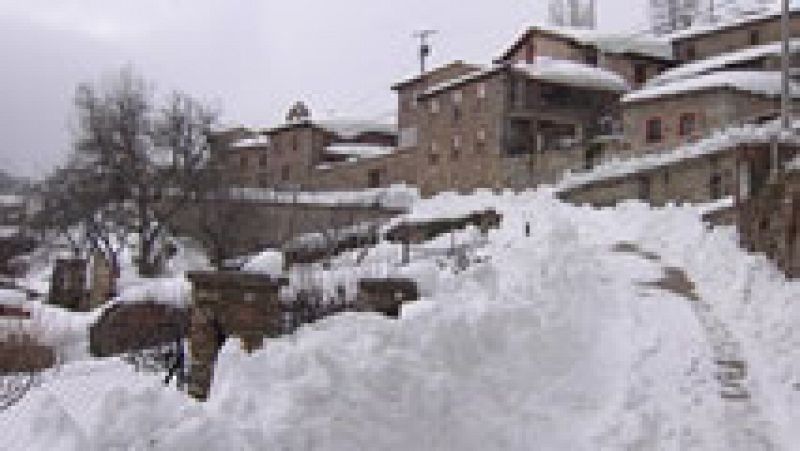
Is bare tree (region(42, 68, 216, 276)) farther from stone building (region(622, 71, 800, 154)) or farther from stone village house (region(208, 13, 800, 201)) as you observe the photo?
stone building (region(622, 71, 800, 154))

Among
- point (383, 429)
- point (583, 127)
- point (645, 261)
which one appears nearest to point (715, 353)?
point (383, 429)

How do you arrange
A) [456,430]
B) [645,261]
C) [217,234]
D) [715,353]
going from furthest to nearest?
[217,234] → [645,261] → [715,353] → [456,430]

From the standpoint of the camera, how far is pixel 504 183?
165 feet

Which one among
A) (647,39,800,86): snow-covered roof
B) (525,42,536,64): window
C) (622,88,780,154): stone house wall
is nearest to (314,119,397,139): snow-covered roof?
(525,42,536,64): window

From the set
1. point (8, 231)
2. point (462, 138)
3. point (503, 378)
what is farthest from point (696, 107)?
point (8, 231)

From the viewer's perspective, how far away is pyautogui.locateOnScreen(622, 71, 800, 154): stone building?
42.1 meters

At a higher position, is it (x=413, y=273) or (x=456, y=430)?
(x=413, y=273)

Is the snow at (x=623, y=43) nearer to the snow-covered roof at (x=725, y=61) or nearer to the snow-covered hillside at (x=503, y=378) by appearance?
the snow-covered roof at (x=725, y=61)

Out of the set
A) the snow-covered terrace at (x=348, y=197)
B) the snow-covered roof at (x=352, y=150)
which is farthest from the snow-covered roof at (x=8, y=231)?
the snow-covered roof at (x=352, y=150)

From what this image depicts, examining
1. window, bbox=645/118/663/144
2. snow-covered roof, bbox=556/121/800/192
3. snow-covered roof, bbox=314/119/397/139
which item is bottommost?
snow-covered roof, bbox=556/121/800/192

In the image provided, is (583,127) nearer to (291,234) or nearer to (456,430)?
(291,234)

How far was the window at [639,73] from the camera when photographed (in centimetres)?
5694

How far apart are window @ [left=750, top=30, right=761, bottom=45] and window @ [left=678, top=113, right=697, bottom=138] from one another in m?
11.4

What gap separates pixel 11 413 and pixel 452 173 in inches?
1859
